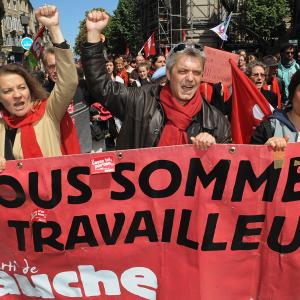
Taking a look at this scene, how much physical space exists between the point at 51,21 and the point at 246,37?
3737 centimetres

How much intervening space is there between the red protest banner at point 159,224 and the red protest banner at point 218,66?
250 centimetres

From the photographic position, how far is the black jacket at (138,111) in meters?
2.72

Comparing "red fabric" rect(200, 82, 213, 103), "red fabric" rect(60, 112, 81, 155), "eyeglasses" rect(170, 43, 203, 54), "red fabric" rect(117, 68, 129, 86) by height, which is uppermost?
"eyeglasses" rect(170, 43, 203, 54)

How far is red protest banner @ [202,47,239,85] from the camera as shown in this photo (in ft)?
15.8

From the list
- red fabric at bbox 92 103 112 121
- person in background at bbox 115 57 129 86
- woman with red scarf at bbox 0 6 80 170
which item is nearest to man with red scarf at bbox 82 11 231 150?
woman with red scarf at bbox 0 6 80 170

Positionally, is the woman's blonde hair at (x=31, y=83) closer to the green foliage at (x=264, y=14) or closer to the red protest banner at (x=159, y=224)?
the red protest banner at (x=159, y=224)

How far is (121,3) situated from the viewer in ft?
205

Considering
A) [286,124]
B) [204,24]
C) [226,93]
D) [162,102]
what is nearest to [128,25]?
[204,24]

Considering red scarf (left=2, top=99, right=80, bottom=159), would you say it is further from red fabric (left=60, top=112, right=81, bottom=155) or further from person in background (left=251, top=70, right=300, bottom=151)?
person in background (left=251, top=70, right=300, bottom=151)

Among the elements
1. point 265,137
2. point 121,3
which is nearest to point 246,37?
point 121,3

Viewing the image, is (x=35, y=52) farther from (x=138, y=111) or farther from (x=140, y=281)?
(x=140, y=281)

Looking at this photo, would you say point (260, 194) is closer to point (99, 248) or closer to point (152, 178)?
point (152, 178)

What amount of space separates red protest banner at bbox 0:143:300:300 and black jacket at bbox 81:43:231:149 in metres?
0.26

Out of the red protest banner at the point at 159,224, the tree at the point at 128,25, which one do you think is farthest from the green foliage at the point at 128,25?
the red protest banner at the point at 159,224
